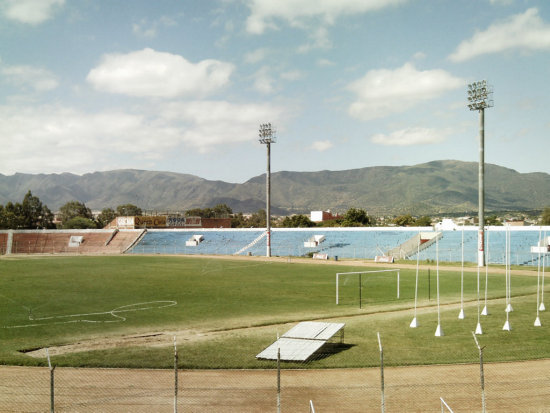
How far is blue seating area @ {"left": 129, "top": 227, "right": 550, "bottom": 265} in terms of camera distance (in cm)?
5981

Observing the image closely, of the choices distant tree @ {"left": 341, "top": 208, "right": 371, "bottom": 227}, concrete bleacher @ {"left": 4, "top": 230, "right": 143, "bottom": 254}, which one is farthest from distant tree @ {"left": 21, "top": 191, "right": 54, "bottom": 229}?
distant tree @ {"left": 341, "top": 208, "right": 371, "bottom": 227}

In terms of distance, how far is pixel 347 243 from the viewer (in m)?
76.6

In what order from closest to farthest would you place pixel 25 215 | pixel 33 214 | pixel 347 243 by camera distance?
pixel 347 243 → pixel 25 215 → pixel 33 214

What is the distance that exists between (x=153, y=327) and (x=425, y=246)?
52736 mm

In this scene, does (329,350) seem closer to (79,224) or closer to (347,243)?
(347,243)

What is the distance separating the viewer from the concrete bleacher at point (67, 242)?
91.4 metres

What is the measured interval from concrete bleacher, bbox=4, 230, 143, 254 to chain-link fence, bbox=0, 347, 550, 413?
3213 inches

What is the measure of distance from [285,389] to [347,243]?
212ft

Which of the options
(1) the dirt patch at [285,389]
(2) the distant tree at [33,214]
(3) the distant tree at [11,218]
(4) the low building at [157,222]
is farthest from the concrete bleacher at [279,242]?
(2) the distant tree at [33,214]

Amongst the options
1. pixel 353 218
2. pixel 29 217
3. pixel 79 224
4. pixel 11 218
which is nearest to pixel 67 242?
pixel 11 218

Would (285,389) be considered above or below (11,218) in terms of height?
below

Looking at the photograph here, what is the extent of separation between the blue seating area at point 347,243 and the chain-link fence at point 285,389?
35905 millimetres

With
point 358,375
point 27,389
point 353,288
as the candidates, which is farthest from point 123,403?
point 353,288

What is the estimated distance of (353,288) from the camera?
35156 millimetres
